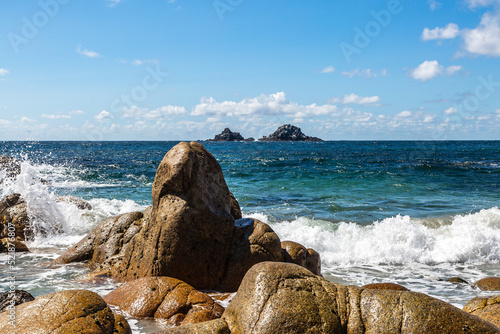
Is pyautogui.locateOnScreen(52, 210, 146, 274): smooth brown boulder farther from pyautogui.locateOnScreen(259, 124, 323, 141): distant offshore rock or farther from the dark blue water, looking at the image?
pyautogui.locateOnScreen(259, 124, 323, 141): distant offshore rock

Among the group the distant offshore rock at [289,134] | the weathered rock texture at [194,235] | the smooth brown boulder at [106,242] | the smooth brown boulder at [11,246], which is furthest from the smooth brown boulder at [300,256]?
the distant offshore rock at [289,134]

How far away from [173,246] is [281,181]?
17550 mm

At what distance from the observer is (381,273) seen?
29.7 feet

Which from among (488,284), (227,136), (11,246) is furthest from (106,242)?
(227,136)

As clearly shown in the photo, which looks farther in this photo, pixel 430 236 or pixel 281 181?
pixel 281 181

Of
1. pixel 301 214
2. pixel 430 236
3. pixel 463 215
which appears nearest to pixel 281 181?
pixel 301 214

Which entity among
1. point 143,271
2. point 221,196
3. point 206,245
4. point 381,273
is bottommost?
point 381,273

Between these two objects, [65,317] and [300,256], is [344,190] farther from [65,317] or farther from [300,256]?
[65,317]

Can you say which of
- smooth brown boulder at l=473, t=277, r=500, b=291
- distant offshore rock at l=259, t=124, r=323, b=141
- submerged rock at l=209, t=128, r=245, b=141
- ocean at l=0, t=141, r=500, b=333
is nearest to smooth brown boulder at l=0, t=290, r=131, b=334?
ocean at l=0, t=141, r=500, b=333

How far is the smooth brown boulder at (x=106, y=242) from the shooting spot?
8352 mm

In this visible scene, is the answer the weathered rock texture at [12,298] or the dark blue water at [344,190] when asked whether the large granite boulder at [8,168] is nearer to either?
→ the dark blue water at [344,190]

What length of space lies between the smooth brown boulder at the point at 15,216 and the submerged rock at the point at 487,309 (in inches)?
425

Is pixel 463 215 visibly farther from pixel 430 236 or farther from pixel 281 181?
pixel 281 181

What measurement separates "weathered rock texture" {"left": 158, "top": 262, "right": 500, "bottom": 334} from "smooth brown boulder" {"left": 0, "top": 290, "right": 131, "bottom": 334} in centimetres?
109
